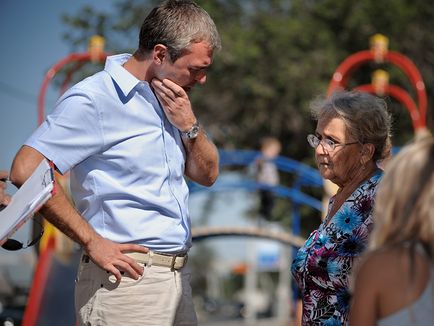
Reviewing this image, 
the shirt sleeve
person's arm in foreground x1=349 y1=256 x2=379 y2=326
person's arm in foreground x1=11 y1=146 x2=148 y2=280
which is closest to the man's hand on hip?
person's arm in foreground x1=11 y1=146 x2=148 y2=280

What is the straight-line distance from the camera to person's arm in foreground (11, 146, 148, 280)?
3.14 meters

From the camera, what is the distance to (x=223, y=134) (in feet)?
79.0

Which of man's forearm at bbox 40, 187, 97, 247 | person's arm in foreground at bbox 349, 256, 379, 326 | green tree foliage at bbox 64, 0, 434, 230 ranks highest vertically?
green tree foliage at bbox 64, 0, 434, 230

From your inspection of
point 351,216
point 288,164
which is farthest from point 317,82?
point 351,216

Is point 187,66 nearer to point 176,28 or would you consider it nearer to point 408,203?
point 176,28

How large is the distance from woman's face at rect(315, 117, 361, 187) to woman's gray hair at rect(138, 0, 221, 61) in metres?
0.57

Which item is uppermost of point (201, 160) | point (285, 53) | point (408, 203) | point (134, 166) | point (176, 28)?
point (285, 53)

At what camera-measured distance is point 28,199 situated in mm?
2898

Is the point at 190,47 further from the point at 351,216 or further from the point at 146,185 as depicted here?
the point at 351,216

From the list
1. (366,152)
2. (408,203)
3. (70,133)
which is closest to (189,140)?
(70,133)

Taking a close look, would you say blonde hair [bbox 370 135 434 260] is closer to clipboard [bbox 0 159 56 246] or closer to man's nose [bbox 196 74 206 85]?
clipboard [bbox 0 159 56 246]

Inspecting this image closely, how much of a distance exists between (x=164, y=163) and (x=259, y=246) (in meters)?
35.6

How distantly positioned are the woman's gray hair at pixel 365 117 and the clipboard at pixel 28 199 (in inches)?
47.7

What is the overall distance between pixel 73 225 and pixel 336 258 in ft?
3.31
